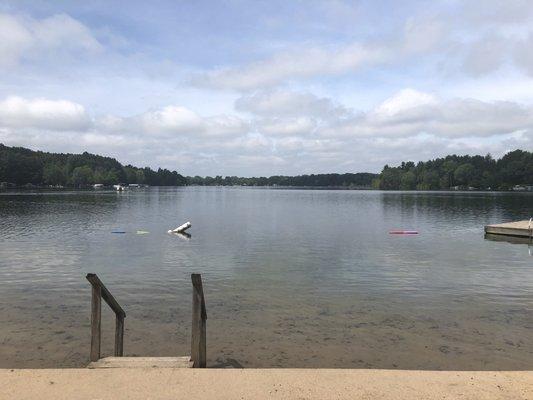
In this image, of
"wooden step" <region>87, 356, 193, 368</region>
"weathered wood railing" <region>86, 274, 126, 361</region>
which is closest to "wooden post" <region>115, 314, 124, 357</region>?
"weathered wood railing" <region>86, 274, 126, 361</region>

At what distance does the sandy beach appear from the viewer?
31.0 ft

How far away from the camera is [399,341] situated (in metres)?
16.0

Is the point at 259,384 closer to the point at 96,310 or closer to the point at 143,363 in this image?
the point at 143,363

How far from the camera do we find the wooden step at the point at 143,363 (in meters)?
11.1

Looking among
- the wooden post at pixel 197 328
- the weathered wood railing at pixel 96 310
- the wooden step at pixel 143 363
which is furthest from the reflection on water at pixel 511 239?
the weathered wood railing at pixel 96 310

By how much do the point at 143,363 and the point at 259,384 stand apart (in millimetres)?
3218

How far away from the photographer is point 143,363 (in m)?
11.2

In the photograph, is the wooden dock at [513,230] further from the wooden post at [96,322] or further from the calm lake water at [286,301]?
the wooden post at [96,322]

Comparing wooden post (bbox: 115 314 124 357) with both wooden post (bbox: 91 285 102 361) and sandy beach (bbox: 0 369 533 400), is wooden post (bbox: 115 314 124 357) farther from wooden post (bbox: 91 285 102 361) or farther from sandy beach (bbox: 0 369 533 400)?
sandy beach (bbox: 0 369 533 400)

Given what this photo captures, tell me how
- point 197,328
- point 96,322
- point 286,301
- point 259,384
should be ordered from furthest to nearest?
point 286,301 → point 96,322 → point 197,328 → point 259,384

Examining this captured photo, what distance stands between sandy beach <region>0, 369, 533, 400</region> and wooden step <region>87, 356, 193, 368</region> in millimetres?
387

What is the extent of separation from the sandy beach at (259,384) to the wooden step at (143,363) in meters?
0.39

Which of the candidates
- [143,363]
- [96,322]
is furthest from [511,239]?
[96,322]

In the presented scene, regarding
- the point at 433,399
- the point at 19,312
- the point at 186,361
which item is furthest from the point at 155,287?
the point at 433,399
